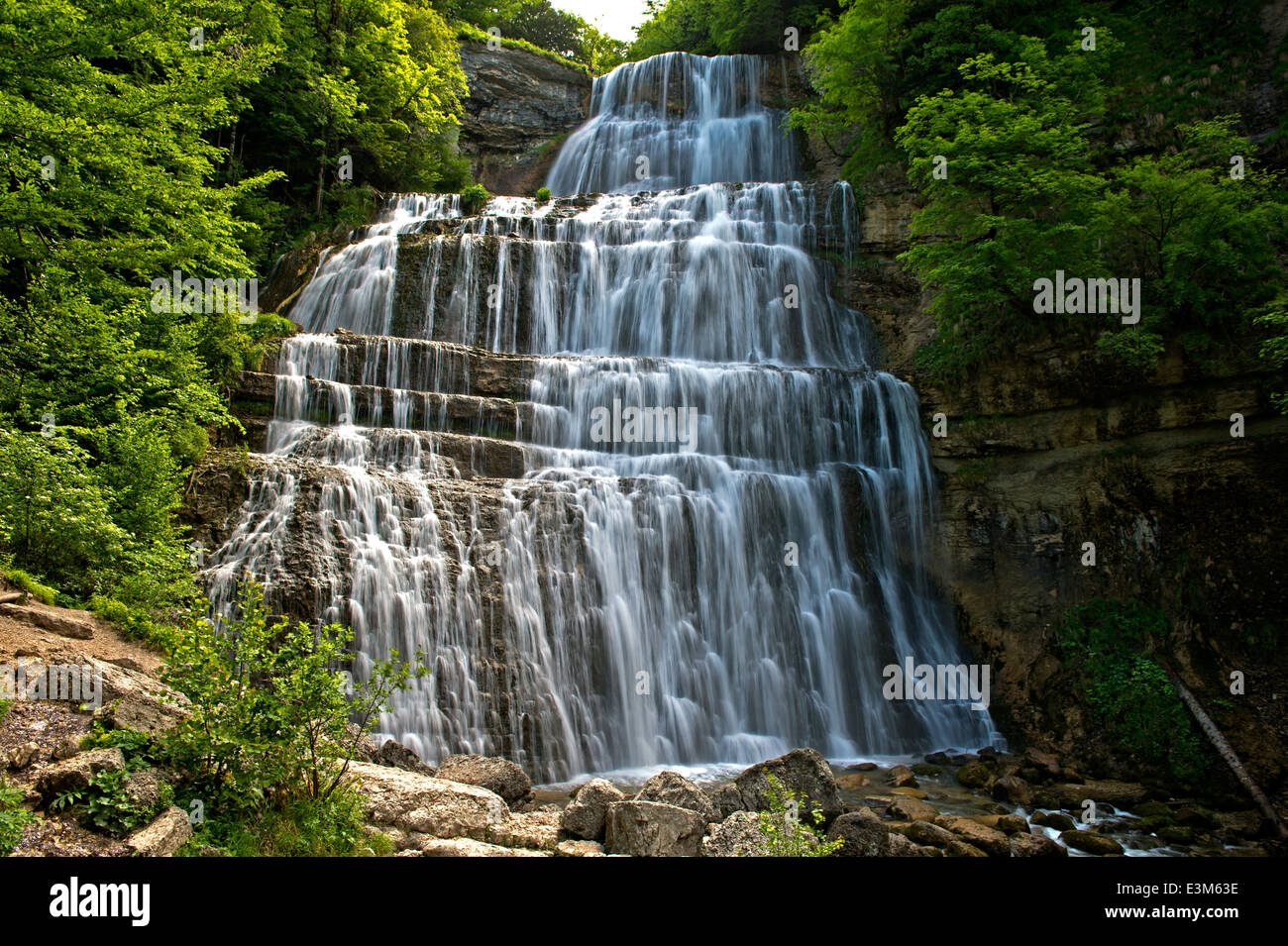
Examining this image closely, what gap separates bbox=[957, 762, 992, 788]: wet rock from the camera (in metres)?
10.6

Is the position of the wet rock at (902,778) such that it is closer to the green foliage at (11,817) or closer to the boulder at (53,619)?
the green foliage at (11,817)

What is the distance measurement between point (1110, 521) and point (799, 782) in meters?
9.11

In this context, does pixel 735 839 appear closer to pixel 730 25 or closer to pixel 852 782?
pixel 852 782

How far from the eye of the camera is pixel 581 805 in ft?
21.5

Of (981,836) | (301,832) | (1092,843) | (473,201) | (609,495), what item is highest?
(473,201)

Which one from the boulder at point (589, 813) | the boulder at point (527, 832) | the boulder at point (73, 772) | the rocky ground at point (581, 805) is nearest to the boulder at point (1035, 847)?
the rocky ground at point (581, 805)

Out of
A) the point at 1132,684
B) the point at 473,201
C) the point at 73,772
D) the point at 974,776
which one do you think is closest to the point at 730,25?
the point at 473,201

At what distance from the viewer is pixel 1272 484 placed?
471 inches

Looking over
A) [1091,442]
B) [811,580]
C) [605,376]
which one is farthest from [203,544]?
[1091,442]

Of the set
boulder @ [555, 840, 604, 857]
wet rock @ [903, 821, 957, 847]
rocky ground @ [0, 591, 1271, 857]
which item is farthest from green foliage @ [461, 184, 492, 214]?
wet rock @ [903, 821, 957, 847]

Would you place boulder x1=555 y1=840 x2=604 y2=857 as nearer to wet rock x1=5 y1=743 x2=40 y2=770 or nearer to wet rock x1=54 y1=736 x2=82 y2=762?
wet rock x1=54 y1=736 x2=82 y2=762

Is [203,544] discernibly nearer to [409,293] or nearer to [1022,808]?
[409,293]

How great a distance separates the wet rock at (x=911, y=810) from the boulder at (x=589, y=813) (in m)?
4.15

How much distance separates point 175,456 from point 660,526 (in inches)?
297
